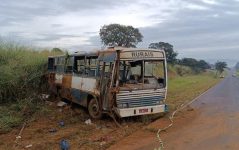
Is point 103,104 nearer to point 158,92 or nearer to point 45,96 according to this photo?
point 158,92

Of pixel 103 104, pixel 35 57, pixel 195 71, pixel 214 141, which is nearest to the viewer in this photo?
pixel 214 141

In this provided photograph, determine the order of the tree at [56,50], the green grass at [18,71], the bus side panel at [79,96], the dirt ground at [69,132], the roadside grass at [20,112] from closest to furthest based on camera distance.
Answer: the dirt ground at [69,132] → the roadside grass at [20,112] → the bus side panel at [79,96] → the green grass at [18,71] → the tree at [56,50]

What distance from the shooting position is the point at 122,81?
13.7 metres

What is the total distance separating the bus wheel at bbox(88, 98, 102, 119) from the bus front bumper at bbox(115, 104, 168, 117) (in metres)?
1.05

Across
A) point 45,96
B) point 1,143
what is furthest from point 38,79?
point 1,143

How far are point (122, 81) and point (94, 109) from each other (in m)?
1.57

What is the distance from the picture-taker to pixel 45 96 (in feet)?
60.4

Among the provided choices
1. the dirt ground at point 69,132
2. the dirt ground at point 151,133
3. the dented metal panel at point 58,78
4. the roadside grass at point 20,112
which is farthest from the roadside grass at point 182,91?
the roadside grass at point 20,112

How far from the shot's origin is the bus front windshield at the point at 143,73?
13852 millimetres

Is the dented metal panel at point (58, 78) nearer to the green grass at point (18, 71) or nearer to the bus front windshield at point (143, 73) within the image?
the green grass at point (18, 71)

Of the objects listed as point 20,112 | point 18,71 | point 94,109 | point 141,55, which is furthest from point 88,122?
point 18,71

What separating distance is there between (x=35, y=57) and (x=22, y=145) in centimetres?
1014

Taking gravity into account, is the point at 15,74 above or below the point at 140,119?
above

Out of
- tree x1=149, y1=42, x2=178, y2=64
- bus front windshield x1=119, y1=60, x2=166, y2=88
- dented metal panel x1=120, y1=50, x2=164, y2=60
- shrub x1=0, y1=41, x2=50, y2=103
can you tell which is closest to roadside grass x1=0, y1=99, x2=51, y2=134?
shrub x1=0, y1=41, x2=50, y2=103
